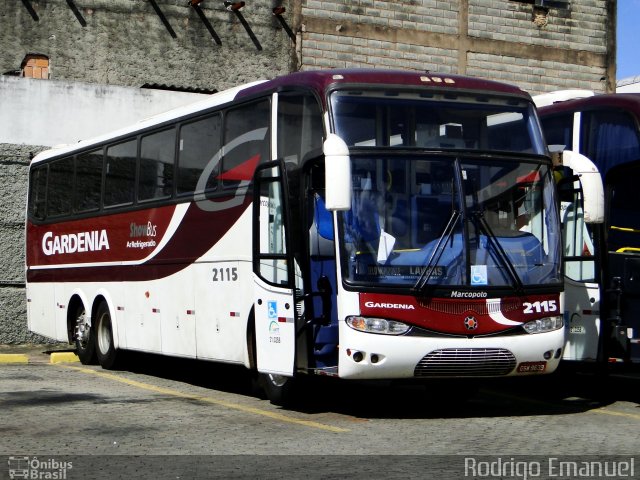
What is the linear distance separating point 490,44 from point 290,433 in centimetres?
1969

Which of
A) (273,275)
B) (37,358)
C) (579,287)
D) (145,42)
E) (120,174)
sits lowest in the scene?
(37,358)

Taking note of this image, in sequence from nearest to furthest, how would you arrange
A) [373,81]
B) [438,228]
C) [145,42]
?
[438,228], [373,81], [145,42]

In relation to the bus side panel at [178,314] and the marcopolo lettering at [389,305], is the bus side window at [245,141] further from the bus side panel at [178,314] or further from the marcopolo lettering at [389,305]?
the marcopolo lettering at [389,305]

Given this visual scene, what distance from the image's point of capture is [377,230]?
1130 cm

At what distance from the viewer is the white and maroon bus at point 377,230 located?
36.7 feet

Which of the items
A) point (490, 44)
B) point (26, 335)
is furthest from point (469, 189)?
point (490, 44)

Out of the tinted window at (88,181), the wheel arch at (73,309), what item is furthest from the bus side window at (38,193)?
the wheel arch at (73,309)

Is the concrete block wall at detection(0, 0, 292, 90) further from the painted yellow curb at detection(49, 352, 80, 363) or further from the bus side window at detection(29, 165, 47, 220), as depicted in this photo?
the painted yellow curb at detection(49, 352, 80, 363)

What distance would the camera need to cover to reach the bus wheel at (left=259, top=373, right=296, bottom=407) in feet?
40.7

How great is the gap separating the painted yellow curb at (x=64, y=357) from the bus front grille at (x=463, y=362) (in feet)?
30.4

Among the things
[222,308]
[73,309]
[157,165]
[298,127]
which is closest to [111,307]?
[73,309]

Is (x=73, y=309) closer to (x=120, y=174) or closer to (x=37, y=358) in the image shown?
(x=37, y=358)

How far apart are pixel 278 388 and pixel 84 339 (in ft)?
21.1

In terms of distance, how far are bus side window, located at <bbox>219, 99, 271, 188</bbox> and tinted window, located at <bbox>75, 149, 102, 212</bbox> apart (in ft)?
14.2
